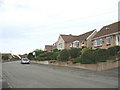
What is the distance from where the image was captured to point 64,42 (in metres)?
54.0

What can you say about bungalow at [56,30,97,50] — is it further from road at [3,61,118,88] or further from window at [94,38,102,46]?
road at [3,61,118,88]

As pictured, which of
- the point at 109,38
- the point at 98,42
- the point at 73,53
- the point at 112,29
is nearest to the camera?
the point at 73,53

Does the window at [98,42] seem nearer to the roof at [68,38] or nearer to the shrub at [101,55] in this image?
the shrub at [101,55]

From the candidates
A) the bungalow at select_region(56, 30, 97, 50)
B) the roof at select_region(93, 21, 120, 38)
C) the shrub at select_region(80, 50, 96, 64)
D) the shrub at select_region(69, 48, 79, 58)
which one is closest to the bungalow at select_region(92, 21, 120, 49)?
the roof at select_region(93, 21, 120, 38)

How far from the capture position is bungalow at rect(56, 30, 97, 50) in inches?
1802

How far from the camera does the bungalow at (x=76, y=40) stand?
4578 centimetres

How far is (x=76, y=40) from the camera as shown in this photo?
50.6 m

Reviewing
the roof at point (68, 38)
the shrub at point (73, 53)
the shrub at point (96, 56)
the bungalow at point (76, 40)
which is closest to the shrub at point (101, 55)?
the shrub at point (96, 56)

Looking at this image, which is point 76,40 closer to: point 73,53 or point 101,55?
point 73,53

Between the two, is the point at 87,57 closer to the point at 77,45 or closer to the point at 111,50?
the point at 111,50

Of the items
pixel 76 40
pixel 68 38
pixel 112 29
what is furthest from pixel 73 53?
pixel 68 38

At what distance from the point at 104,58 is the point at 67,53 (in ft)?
33.2

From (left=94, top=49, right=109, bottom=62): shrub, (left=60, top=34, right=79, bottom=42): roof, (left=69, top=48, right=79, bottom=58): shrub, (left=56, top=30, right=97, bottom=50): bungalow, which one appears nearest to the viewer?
(left=94, top=49, right=109, bottom=62): shrub

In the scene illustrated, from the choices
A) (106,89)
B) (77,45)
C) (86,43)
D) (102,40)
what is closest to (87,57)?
(106,89)
